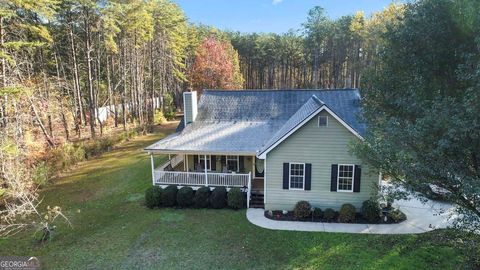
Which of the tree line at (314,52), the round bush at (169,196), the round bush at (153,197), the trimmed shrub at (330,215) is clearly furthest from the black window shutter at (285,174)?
the tree line at (314,52)

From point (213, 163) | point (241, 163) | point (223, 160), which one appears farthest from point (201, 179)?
point (241, 163)

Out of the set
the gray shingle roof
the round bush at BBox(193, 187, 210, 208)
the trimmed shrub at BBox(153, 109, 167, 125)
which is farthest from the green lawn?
the trimmed shrub at BBox(153, 109, 167, 125)

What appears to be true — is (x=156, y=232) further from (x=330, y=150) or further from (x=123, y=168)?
(x=123, y=168)

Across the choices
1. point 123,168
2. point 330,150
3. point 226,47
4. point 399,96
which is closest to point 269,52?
point 226,47

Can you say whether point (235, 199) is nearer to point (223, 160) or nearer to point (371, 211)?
point (223, 160)

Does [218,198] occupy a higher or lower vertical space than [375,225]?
higher

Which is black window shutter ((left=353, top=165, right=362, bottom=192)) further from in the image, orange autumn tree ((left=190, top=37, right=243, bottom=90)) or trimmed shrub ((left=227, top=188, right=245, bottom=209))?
orange autumn tree ((left=190, top=37, right=243, bottom=90))
